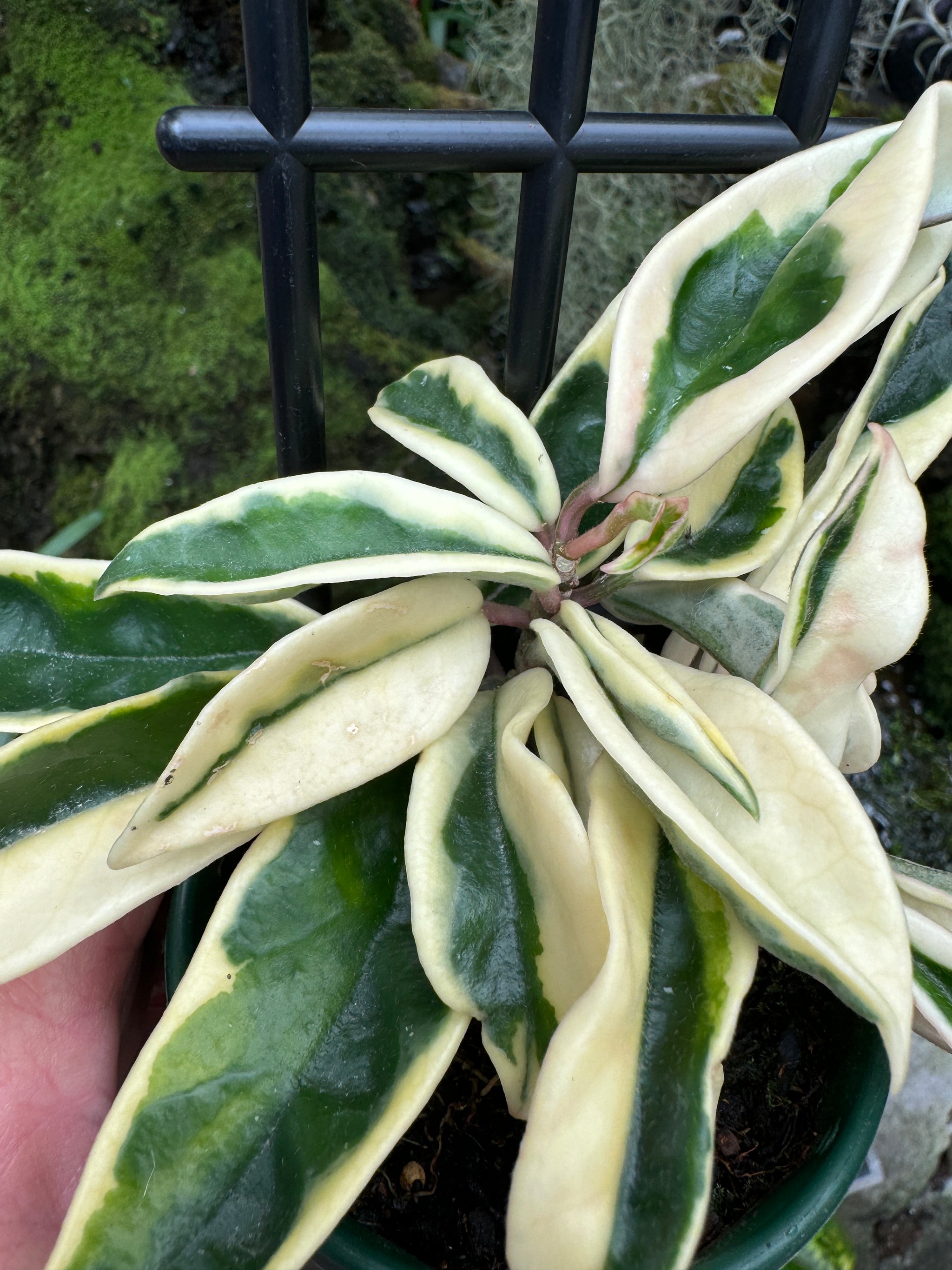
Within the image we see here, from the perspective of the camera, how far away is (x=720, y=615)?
21.1 inches

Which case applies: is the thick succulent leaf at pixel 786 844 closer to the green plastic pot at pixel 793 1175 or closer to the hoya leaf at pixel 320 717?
the hoya leaf at pixel 320 717

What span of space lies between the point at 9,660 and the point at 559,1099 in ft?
1.33

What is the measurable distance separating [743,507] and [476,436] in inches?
7.0

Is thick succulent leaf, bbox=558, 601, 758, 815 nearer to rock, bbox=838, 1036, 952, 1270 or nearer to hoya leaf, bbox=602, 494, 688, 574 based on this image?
hoya leaf, bbox=602, 494, 688, 574

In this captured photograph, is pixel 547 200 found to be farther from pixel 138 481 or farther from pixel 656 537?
pixel 138 481

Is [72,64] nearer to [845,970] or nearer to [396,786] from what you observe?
[396,786]

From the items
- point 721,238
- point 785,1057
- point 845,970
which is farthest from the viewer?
point 785,1057

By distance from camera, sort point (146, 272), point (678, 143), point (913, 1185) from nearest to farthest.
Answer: point (678, 143), point (146, 272), point (913, 1185)

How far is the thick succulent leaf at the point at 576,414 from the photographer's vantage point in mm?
585

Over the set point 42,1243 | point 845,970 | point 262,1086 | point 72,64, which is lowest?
point 42,1243

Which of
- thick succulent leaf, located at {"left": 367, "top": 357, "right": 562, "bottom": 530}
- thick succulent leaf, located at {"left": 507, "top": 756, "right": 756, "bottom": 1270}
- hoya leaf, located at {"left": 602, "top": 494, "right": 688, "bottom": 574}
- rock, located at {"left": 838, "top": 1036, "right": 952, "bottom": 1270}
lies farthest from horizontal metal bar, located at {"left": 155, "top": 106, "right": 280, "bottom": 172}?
rock, located at {"left": 838, "top": 1036, "right": 952, "bottom": 1270}

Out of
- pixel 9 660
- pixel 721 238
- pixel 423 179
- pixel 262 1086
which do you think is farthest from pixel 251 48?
pixel 423 179

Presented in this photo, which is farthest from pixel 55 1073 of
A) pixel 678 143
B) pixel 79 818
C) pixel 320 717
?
pixel 678 143

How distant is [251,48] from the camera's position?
1.43 feet
